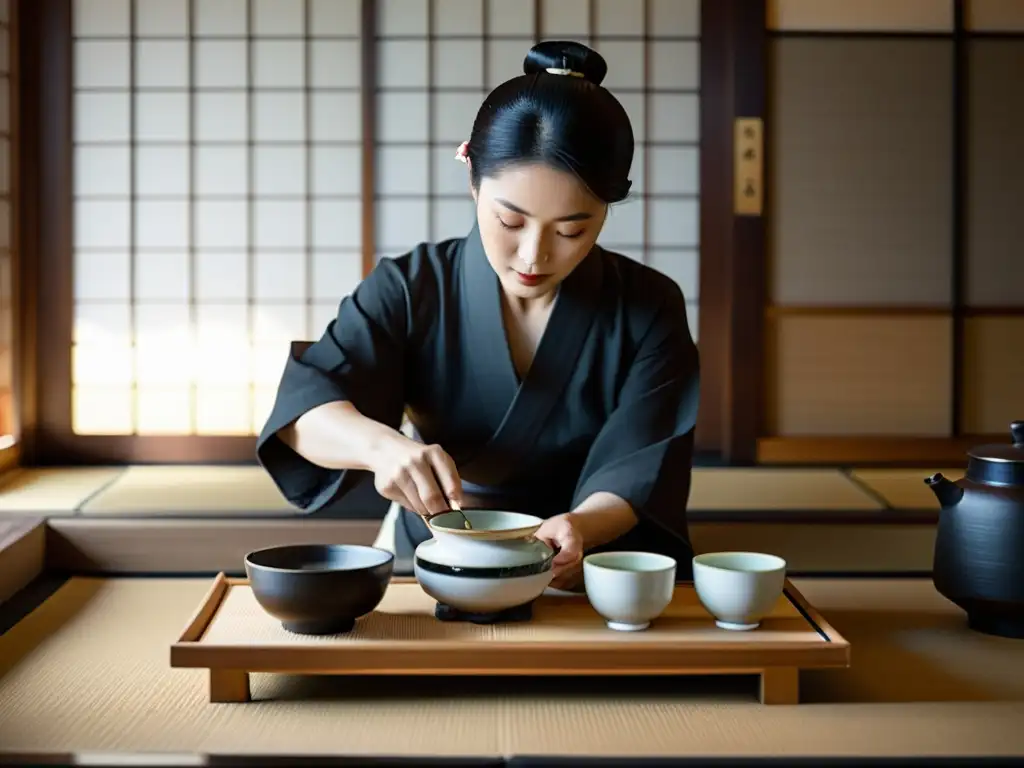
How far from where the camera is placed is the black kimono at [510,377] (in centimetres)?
237

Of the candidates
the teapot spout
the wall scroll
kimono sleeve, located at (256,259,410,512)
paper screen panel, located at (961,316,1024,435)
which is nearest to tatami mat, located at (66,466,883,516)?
paper screen panel, located at (961,316,1024,435)

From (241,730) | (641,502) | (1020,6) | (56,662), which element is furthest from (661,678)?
(1020,6)

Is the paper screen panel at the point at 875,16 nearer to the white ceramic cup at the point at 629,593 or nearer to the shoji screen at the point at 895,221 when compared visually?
the shoji screen at the point at 895,221

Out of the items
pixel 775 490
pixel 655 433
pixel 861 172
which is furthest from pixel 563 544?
pixel 861 172

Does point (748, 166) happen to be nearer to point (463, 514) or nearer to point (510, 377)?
point (510, 377)

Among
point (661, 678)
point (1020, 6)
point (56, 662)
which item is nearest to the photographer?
point (661, 678)

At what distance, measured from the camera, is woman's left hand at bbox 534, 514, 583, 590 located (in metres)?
2.06

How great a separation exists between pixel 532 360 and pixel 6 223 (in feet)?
10.0

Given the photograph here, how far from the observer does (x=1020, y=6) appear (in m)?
4.84

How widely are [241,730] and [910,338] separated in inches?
150

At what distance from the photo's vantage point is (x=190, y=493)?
4.07m

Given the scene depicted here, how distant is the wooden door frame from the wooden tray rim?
9.88 feet

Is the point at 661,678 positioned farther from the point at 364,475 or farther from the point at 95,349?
the point at 95,349

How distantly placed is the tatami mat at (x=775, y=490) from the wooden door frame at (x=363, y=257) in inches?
10.8
